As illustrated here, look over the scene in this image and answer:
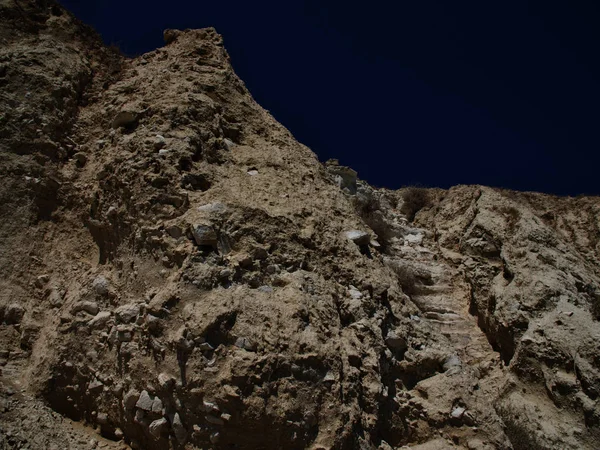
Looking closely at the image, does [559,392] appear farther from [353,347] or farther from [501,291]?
[353,347]

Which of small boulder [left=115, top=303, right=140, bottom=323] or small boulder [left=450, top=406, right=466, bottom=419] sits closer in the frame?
small boulder [left=115, top=303, right=140, bottom=323]

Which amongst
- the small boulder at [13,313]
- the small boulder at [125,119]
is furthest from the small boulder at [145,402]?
the small boulder at [125,119]

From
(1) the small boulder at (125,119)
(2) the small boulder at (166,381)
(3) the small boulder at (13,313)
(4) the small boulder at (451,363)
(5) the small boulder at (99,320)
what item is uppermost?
(1) the small boulder at (125,119)

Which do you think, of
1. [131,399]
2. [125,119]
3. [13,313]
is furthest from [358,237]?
[13,313]

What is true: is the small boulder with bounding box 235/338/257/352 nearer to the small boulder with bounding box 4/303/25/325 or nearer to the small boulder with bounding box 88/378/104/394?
the small boulder with bounding box 88/378/104/394

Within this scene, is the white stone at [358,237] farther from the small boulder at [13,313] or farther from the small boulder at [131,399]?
the small boulder at [13,313]

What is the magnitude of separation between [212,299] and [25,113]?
12.7 feet

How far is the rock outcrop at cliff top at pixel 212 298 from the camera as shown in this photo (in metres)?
4.13

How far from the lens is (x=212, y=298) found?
4.47m

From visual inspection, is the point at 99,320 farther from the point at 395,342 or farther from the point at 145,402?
the point at 395,342

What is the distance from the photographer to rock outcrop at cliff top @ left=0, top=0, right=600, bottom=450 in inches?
163

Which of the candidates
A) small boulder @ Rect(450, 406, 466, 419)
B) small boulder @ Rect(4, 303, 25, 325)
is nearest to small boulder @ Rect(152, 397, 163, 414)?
small boulder @ Rect(4, 303, 25, 325)

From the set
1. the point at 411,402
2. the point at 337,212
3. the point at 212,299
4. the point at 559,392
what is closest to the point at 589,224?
the point at 559,392

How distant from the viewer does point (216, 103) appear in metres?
7.15
